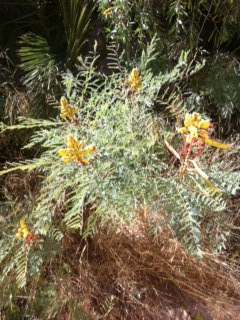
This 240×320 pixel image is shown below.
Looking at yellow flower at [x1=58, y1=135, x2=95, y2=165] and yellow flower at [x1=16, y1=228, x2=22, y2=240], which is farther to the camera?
yellow flower at [x1=16, y1=228, x2=22, y2=240]

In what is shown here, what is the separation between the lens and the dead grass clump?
1433 millimetres

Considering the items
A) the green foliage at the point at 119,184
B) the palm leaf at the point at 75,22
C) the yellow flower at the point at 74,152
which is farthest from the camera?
the palm leaf at the point at 75,22

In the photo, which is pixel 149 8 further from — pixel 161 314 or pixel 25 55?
pixel 161 314

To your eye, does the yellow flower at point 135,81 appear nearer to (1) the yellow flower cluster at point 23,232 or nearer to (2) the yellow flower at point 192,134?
(2) the yellow flower at point 192,134

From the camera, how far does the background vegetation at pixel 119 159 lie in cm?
121

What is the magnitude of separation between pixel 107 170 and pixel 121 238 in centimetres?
35

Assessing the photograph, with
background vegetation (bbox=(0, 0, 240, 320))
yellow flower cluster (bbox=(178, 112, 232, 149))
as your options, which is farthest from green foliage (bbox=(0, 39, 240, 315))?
yellow flower cluster (bbox=(178, 112, 232, 149))

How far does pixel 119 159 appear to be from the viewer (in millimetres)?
1158

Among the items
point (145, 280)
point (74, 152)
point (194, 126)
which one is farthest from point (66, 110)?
point (145, 280)

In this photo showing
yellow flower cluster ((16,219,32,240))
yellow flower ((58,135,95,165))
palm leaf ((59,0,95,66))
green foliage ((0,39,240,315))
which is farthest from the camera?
palm leaf ((59,0,95,66))

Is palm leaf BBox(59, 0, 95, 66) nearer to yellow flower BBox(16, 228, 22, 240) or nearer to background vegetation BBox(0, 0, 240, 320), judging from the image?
background vegetation BBox(0, 0, 240, 320)

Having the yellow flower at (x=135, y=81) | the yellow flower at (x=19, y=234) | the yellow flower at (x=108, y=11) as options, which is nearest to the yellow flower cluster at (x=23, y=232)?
the yellow flower at (x=19, y=234)

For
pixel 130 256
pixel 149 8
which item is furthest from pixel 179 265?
pixel 149 8

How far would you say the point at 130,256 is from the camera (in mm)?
1453
